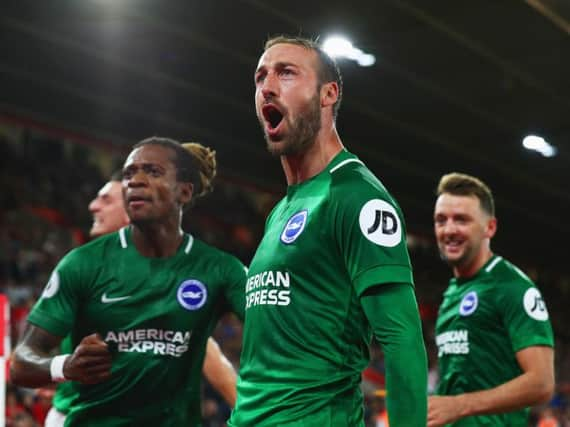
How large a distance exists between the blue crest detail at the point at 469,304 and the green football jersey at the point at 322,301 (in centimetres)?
214

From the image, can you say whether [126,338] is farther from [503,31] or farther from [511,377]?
[503,31]

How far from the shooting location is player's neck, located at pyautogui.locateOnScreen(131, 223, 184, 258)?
13.4 feet

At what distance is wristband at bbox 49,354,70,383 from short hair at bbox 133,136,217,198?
3.01 feet

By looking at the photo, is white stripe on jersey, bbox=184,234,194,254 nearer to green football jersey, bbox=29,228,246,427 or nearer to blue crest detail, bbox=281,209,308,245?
green football jersey, bbox=29,228,246,427

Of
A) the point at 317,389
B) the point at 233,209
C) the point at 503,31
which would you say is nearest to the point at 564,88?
the point at 503,31

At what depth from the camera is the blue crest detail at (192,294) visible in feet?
13.0

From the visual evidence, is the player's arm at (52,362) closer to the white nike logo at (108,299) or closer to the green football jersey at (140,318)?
the green football jersey at (140,318)

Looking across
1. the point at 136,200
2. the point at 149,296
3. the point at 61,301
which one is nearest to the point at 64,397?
the point at 61,301

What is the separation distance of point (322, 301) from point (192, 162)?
170cm

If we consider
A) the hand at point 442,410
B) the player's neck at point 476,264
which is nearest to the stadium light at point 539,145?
the player's neck at point 476,264

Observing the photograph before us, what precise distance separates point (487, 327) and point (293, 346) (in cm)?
223

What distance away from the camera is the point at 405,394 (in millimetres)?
2402

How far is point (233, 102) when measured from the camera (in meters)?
15.3

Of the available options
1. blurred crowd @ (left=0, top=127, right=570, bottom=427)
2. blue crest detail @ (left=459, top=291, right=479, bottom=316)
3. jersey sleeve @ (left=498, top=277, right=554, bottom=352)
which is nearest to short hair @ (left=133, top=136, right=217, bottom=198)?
blue crest detail @ (left=459, top=291, right=479, bottom=316)
